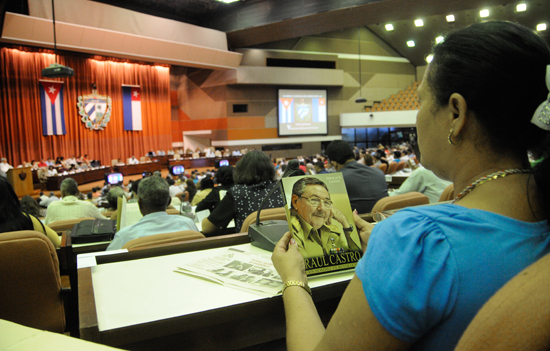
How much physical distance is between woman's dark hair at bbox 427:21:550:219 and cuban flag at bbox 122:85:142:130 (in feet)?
49.2

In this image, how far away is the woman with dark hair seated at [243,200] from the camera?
108 inches

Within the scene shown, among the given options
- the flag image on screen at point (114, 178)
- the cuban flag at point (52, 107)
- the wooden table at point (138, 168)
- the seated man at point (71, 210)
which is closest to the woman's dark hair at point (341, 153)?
the seated man at point (71, 210)

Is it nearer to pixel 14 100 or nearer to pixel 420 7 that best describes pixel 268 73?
pixel 420 7

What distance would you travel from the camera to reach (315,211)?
1162mm

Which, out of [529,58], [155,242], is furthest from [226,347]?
[529,58]

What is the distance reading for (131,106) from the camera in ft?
47.8

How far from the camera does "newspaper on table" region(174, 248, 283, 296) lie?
1118 millimetres

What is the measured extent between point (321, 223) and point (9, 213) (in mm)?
2085

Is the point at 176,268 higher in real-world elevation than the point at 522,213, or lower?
lower

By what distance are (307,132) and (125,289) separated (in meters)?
16.0

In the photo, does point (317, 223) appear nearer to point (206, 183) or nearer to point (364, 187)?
point (364, 187)

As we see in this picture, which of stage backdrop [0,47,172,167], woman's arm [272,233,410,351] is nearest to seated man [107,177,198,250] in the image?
woman's arm [272,233,410,351]

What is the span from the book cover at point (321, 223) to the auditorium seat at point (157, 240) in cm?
63

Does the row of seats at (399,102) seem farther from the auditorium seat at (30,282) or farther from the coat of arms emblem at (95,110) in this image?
the auditorium seat at (30,282)
